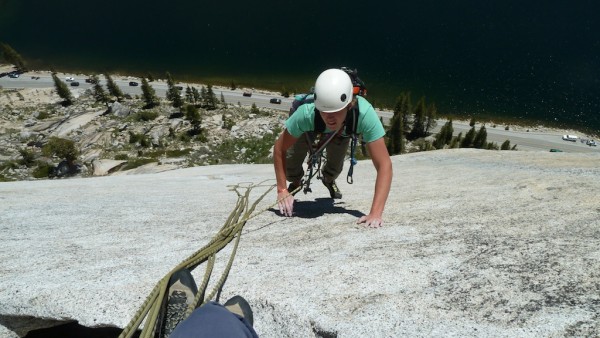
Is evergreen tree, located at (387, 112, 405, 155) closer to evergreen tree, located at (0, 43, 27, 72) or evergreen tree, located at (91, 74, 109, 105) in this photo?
evergreen tree, located at (91, 74, 109, 105)

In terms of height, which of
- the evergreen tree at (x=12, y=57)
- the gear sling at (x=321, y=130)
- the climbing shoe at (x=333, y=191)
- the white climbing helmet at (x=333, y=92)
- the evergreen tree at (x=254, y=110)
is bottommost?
Answer: the evergreen tree at (x=254, y=110)

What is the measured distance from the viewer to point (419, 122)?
58750mm

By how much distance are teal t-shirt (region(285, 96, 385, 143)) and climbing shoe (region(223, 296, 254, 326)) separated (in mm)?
2146

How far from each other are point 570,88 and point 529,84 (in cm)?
688

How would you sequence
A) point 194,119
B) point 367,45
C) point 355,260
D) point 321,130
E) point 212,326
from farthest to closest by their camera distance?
point 367,45
point 194,119
point 321,130
point 355,260
point 212,326

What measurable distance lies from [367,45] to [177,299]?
75.5 m

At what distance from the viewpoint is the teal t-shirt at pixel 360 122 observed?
161 inches

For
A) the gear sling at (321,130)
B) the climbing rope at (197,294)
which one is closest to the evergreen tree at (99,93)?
the gear sling at (321,130)

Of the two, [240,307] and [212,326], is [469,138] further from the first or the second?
[212,326]

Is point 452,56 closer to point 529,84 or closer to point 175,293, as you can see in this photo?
point 529,84

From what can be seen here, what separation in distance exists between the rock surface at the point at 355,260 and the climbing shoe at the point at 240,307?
120 mm

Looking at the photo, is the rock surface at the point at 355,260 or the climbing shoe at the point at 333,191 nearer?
the rock surface at the point at 355,260

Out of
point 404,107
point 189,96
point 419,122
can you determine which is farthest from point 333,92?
point 189,96

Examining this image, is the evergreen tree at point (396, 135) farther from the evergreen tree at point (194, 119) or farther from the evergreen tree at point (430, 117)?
the evergreen tree at point (194, 119)
